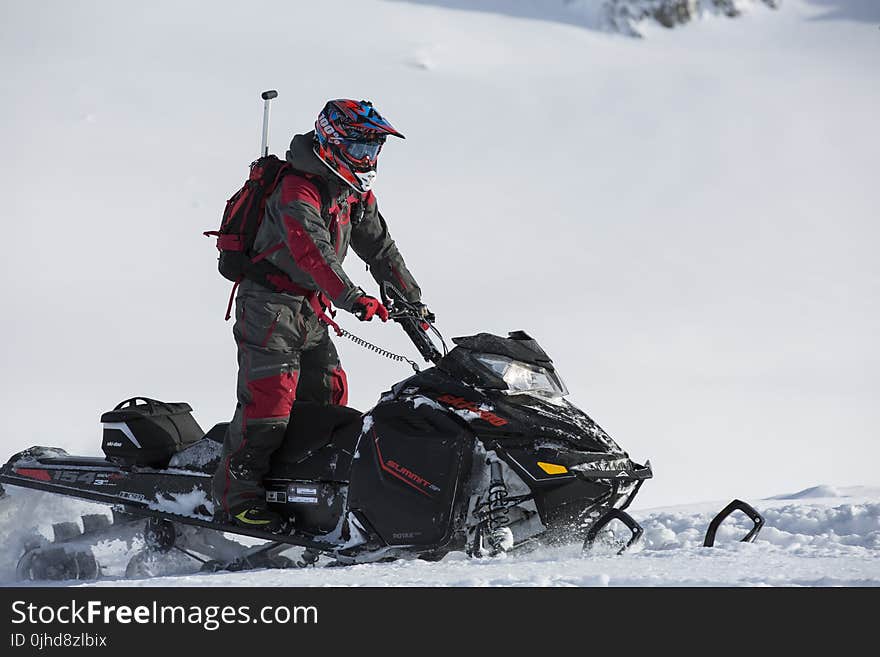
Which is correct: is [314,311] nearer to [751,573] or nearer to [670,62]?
[751,573]

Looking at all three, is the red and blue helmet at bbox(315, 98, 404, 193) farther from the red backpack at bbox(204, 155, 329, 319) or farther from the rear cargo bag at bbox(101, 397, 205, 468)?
the rear cargo bag at bbox(101, 397, 205, 468)

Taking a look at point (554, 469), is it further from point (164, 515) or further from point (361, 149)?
point (164, 515)

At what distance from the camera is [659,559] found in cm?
347

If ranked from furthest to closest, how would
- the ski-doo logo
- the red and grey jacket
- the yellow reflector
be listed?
1. the red and grey jacket
2. the ski-doo logo
3. the yellow reflector

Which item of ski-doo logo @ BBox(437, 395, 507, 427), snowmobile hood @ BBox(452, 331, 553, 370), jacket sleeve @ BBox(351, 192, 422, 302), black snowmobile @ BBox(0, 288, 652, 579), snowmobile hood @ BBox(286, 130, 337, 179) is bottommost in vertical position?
black snowmobile @ BBox(0, 288, 652, 579)

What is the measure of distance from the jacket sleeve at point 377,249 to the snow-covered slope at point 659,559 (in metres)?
1.22

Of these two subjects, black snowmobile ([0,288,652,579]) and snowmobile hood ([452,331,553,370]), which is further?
snowmobile hood ([452,331,553,370])

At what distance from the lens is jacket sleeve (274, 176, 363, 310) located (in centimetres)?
398

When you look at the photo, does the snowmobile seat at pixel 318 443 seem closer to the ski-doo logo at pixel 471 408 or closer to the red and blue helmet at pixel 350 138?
the ski-doo logo at pixel 471 408

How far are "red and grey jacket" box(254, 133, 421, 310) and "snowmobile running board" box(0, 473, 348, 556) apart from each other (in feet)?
2.96

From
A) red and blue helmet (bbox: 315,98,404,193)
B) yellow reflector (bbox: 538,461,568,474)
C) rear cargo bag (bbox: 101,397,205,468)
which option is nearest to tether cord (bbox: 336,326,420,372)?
red and blue helmet (bbox: 315,98,404,193)

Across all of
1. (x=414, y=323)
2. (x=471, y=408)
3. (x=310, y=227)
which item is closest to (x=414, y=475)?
(x=471, y=408)

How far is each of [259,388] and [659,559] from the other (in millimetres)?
1586
